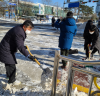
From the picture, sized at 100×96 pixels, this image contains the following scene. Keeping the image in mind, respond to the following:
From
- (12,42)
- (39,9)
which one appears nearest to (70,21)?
(12,42)

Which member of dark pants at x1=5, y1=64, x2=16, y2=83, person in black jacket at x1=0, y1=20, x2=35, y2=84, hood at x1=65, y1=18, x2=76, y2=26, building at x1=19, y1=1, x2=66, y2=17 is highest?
building at x1=19, y1=1, x2=66, y2=17

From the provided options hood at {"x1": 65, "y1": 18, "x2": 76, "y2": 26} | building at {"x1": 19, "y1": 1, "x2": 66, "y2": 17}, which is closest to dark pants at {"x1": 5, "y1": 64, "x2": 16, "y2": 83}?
hood at {"x1": 65, "y1": 18, "x2": 76, "y2": 26}

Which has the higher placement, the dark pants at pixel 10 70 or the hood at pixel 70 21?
the hood at pixel 70 21

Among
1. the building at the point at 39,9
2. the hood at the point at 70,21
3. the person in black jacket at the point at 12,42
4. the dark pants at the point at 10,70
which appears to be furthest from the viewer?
the building at the point at 39,9

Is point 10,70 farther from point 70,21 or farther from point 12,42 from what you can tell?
→ point 70,21

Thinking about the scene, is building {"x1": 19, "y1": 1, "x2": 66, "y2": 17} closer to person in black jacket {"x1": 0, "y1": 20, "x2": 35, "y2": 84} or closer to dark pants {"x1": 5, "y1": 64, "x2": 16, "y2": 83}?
person in black jacket {"x1": 0, "y1": 20, "x2": 35, "y2": 84}

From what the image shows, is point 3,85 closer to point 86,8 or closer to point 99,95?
point 99,95

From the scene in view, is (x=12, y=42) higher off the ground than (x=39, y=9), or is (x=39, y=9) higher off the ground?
(x=39, y=9)

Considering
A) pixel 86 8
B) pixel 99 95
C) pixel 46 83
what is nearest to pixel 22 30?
pixel 46 83

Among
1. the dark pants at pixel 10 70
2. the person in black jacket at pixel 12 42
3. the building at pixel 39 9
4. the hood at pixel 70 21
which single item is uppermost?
the building at pixel 39 9

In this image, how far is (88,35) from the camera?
371 centimetres

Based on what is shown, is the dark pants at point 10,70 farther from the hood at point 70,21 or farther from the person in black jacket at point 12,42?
the hood at point 70,21

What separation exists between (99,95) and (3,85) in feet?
6.57

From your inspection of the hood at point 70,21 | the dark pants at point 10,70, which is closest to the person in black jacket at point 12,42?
the dark pants at point 10,70
